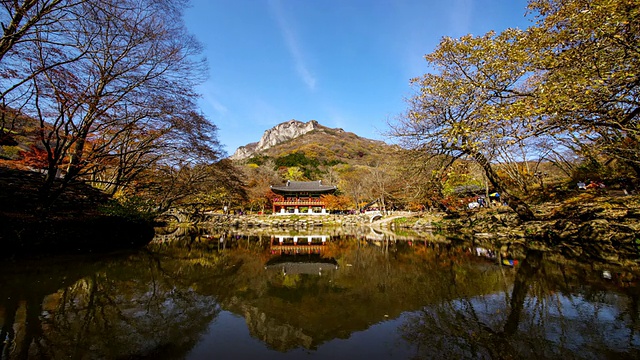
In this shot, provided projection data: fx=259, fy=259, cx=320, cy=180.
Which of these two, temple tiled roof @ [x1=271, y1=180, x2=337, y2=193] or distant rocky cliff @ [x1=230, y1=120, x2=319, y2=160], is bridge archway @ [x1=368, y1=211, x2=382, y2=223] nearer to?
temple tiled roof @ [x1=271, y1=180, x2=337, y2=193]

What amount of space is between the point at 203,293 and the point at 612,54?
883 cm

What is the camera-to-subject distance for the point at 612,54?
16.6 ft

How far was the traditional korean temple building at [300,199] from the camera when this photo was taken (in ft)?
117

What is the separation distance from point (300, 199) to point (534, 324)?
112 ft

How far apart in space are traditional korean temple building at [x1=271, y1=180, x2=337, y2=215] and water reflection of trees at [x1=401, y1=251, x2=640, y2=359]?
31.4 meters

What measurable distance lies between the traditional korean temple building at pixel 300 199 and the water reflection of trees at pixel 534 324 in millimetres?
31421

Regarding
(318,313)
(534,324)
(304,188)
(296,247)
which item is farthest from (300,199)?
(534,324)

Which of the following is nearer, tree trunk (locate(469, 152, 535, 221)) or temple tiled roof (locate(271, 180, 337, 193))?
tree trunk (locate(469, 152, 535, 221))

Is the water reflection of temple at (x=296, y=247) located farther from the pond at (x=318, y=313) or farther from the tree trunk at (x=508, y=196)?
the tree trunk at (x=508, y=196)

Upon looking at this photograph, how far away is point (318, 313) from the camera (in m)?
3.55

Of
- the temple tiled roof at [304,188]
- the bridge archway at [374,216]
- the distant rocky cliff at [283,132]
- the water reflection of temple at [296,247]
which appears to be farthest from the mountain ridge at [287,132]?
the water reflection of temple at [296,247]

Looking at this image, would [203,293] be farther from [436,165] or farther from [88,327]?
[436,165]

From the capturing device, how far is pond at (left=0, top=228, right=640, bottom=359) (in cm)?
246

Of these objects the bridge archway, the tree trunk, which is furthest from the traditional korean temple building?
the tree trunk
